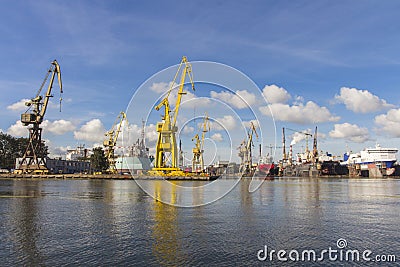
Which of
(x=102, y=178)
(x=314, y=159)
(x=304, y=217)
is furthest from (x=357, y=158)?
(x=304, y=217)

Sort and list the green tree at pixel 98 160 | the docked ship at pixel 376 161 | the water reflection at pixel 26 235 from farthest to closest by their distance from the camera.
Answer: the docked ship at pixel 376 161
the green tree at pixel 98 160
the water reflection at pixel 26 235

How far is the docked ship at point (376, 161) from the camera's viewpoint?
496ft

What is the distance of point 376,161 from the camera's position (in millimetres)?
160375

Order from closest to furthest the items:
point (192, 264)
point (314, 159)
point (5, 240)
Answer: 1. point (192, 264)
2. point (5, 240)
3. point (314, 159)

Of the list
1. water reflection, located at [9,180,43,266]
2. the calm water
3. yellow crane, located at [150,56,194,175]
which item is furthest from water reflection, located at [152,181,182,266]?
yellow crane, located at [150,56,194,175]

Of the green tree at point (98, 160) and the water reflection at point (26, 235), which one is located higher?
the green tree at point (98, 160)

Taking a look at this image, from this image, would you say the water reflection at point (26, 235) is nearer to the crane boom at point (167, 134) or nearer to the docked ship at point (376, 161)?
the crane boom at point (167, 134)

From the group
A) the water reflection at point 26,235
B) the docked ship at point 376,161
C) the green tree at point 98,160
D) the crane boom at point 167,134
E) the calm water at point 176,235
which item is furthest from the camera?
the docked ship at point 376,161

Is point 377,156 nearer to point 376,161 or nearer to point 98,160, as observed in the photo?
point 376,161

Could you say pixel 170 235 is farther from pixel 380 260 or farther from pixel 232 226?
pixel 380 260

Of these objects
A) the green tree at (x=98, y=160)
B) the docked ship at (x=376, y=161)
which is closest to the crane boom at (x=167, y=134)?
the green tree at (x=98, y=160)

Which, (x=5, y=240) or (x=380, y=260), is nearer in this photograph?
(x=380, y=260)

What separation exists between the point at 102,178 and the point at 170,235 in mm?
103796

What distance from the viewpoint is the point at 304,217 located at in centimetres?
2320
